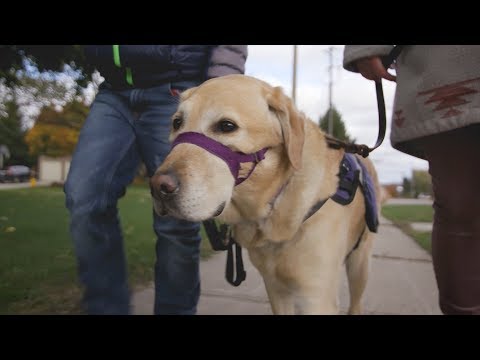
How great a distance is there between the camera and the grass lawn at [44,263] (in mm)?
2830

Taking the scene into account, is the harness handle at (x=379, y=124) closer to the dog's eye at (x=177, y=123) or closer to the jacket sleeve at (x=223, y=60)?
the jacket sleeve at (x=223, y=60)

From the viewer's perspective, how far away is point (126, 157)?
215 cm

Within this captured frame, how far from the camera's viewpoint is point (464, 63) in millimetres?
1363

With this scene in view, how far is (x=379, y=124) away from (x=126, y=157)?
1.24 metres

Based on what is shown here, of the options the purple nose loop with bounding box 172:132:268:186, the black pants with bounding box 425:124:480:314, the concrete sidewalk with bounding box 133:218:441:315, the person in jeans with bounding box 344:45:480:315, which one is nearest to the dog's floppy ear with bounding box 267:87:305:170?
the purple nose loop with bounding box 172:132:268:186

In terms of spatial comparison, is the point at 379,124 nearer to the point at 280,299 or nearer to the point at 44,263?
the point at 280,299

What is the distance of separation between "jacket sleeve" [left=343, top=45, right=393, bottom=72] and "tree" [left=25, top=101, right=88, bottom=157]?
21835mm

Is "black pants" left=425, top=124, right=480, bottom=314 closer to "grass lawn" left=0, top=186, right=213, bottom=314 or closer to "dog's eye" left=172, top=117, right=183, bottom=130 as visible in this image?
"dog's eye" left=172, top=117, right=183, bottom=130

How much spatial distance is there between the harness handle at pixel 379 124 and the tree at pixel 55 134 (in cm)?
2151

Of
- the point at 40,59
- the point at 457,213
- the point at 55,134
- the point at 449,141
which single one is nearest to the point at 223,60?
the point at 449,141

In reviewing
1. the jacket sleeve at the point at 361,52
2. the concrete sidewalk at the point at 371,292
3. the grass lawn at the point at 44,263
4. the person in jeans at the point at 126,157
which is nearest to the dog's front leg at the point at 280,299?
the person in jeans at the point at 126,157

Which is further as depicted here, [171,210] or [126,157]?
[126,157]
